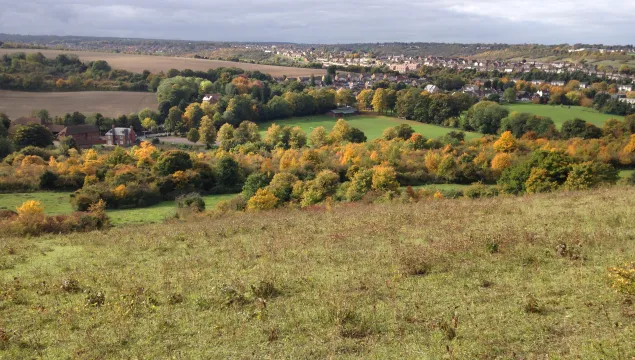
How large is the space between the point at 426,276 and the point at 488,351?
10.2 ft

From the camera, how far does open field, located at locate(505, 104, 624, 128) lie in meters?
71.5

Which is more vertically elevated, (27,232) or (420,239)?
(420,239)

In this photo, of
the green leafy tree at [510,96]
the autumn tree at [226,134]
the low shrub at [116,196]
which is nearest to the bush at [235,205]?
the low shrub at [116,196]

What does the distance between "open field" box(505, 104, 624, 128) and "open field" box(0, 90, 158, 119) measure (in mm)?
63953

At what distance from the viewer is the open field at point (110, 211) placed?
94.0 ft

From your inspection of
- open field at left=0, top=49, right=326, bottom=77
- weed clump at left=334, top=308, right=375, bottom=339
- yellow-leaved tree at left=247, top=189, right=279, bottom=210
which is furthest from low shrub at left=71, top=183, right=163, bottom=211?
open field at left=0, top=49, right=326, bottom=77

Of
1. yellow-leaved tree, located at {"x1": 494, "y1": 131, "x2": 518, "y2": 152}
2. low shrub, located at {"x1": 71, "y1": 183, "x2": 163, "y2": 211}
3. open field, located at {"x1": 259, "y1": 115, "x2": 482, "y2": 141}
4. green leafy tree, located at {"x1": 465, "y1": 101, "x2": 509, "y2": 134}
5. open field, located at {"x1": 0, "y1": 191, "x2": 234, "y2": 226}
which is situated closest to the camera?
open field, located at {"x1": 0, "y1": 191, "x2": 234, "y2": 226}

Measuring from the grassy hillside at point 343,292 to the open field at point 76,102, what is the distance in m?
69.6

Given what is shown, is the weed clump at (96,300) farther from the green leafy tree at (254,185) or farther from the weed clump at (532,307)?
the green leafy tree at (254,185)

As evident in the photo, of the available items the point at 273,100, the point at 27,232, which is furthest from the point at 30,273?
the point at 273,100

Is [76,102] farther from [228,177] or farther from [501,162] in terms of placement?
[501,162]

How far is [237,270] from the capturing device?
34.5 feet

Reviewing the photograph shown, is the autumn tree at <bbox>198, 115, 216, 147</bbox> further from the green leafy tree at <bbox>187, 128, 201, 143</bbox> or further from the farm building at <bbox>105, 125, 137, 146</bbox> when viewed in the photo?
the farm building at <bbox>105, 125, 137, 146</bbox>

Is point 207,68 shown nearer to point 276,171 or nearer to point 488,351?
point 276,171
